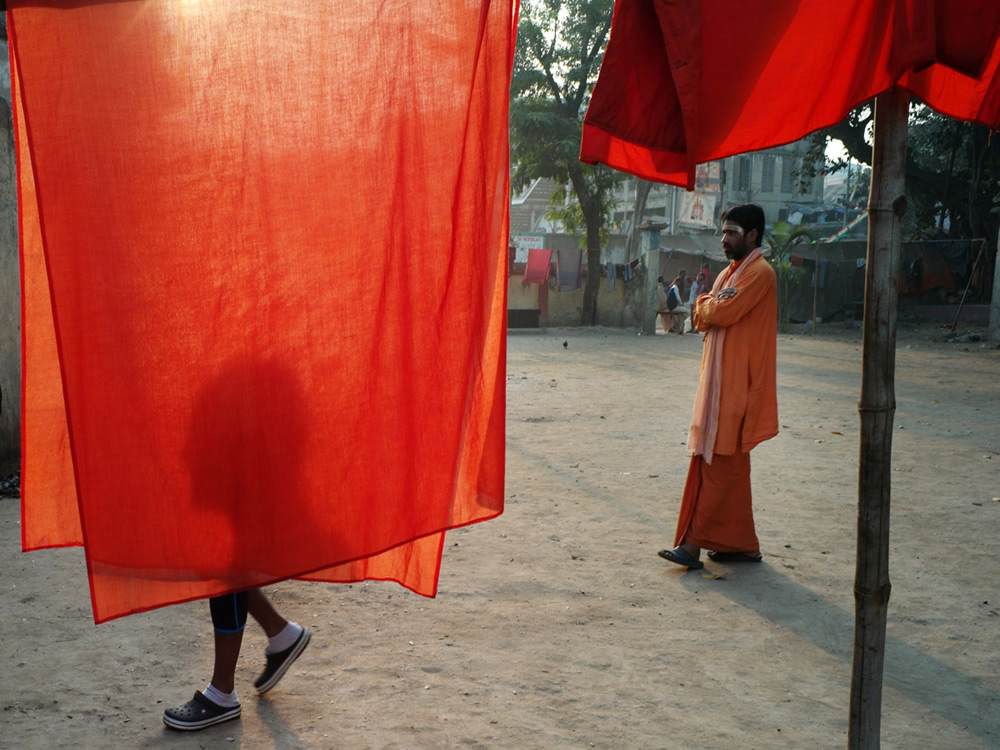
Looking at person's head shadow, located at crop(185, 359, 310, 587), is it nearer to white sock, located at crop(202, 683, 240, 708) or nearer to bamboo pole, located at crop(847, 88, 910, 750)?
white sock, located at crop(202, 683, 240, 708)

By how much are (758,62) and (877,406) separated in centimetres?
96

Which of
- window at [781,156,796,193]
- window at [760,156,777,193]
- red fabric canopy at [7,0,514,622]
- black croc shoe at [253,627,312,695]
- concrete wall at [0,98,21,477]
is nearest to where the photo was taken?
red fabric canopy at [7,0,514,622]

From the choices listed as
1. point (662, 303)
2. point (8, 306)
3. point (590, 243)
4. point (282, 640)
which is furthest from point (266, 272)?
point (590, 243)

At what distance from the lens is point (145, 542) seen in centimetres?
197

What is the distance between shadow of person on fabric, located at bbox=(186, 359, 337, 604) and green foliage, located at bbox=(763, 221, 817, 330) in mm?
20804

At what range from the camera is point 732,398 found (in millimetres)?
4312

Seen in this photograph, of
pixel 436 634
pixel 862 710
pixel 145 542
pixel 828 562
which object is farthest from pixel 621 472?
pixel 145 542

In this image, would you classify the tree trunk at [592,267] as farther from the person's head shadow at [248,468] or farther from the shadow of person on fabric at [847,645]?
the person's head shadow at [248,468]

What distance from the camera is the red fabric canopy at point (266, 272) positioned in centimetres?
190

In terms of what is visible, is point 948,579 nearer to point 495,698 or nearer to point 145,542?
point 495,698

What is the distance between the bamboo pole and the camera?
2.33 metres

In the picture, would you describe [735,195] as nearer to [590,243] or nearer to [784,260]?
[784,260]

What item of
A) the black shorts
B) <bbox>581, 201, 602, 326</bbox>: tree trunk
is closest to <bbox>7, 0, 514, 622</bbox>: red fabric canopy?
the black shorts

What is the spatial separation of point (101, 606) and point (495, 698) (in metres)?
1.53
